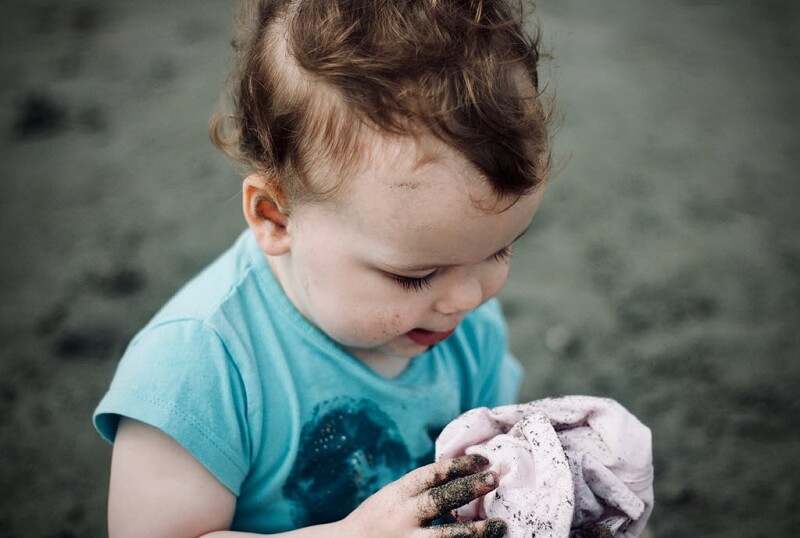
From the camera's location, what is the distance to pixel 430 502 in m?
0.99

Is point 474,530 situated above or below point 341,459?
above

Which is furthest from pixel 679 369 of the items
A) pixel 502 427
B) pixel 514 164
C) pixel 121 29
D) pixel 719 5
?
pixel 121 29

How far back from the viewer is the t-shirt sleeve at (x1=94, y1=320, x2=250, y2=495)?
1.10m

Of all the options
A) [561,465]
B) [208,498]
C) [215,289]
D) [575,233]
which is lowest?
[575,233]

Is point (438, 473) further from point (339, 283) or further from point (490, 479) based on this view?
point (339, 283)

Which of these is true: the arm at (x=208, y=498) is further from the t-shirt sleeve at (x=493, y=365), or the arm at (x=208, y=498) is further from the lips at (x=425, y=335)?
the t-shirt sleeve at (x=493, y=365)

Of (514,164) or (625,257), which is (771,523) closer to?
(625,257)

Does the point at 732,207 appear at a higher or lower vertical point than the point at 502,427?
lower

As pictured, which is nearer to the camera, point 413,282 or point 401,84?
point 401,84

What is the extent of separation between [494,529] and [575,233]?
5.65ft

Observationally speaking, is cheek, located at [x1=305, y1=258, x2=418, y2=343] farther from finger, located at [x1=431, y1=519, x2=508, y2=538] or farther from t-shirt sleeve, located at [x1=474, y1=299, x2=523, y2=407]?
t-shirt sleeve, located at [x1=474, y1=299, x2=523, y2=407]

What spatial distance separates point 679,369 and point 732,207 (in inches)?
31.3

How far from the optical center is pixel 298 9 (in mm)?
1072

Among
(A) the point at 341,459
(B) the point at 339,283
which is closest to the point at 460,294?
(B) the point at 339,283
